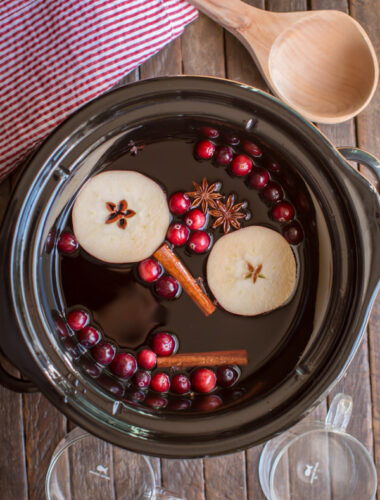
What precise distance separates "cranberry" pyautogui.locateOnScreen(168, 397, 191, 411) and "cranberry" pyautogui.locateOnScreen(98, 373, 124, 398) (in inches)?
3.4

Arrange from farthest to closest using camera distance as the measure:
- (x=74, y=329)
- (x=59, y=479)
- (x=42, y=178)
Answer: (x=59, y=479) → (x=74, y=329) → (x=42, y=178)

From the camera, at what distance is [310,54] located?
95 cm

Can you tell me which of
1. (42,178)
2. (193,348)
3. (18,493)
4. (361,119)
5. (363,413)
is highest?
(361,119)

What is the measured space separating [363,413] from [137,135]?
2.32 ft

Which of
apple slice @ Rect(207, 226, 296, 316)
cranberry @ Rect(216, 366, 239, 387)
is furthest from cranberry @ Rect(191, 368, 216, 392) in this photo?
apple slice @ Rect(207, 226, 296, 316)

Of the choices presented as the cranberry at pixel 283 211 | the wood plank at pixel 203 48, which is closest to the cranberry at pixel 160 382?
the cranberry at pixel 283 211

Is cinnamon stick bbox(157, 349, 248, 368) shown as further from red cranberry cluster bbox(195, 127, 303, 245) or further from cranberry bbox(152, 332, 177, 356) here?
red cranberry cluster bbox(195, 127, 303, 245)

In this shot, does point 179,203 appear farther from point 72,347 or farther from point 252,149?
point 72,347

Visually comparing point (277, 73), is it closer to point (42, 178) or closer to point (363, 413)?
point (42, 178)

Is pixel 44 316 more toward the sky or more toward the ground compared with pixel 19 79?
more toward the ground

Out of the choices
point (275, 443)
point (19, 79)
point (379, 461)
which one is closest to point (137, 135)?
point (19, 79)

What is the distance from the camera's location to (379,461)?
0.99m

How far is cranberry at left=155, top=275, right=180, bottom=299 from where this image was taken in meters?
0.82

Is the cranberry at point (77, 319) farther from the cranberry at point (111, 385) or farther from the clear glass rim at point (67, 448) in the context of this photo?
the clear glass rim at point (67, 448)
